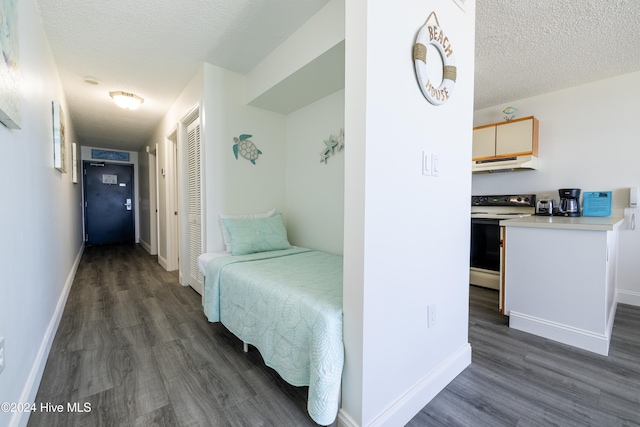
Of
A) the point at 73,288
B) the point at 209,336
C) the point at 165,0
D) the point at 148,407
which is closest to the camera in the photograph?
the point at 148,407

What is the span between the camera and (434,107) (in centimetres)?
144

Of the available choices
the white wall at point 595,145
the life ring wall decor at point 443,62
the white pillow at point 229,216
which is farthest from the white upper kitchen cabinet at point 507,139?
the white pillow at point 229,216

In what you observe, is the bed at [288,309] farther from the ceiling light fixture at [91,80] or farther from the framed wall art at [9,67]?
the ceiling light fixture at [91,80]

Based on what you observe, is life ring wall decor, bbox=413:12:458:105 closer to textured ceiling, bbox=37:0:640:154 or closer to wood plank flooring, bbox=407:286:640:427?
textured ceiling, bbox=37:0:640:154

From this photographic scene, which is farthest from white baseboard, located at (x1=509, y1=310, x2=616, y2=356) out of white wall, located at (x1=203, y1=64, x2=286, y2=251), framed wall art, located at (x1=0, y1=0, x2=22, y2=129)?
framed wall art, located at (x1=0, y1=0, x2=22, y2=129)

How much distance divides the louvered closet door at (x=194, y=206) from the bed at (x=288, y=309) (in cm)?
66

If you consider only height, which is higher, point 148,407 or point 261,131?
point 261,131

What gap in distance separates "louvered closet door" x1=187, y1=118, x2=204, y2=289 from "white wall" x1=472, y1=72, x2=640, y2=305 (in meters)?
4.01

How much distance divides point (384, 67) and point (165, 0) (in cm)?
171

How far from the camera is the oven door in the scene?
3.12 m

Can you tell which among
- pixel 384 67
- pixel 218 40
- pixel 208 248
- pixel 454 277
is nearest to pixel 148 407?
pixel 208 248

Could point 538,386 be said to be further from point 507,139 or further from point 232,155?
point 232,155

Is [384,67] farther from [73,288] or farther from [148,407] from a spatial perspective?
[73,288]

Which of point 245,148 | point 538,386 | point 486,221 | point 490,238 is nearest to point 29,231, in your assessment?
point 245,148
